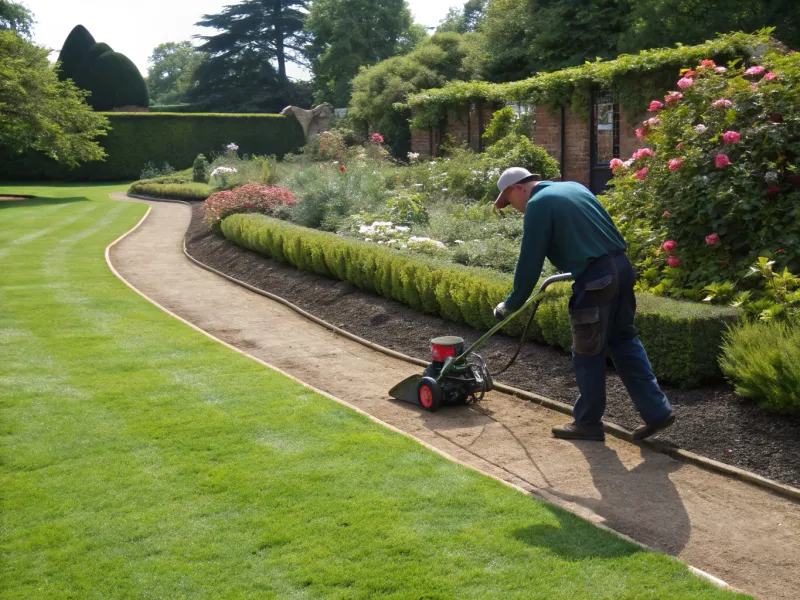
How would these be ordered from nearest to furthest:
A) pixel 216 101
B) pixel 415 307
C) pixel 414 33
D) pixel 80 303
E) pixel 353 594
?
pixel 353 594 < pixel 415 307 < pixel 80 303 < pixel 216 101 < pixel 414 33

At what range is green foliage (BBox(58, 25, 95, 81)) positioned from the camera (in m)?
41.8

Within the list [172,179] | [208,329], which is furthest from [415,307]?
[172,179]

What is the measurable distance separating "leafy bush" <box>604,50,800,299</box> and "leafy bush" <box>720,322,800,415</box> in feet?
3.86

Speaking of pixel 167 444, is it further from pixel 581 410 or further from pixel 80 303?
pixel 80 303

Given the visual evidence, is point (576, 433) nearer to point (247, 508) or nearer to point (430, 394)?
point (430, 394)

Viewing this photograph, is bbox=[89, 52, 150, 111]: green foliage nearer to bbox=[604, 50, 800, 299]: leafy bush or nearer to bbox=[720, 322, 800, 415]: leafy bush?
bbox=[604, 50, 800, 299]: leafy bush

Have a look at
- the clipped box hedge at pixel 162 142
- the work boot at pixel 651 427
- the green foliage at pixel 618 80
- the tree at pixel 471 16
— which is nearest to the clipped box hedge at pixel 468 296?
the work boot at pixel 651 427

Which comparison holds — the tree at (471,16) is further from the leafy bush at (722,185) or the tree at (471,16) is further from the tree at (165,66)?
the leafy bush at (722,185)

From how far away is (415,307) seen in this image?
8797 mm

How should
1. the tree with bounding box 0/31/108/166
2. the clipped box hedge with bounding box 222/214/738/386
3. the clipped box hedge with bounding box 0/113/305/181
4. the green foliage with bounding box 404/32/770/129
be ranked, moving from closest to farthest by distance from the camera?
the clipped box hedge with bounding box 222/214/738/386 < the green foliage with bounding box 404/32/770/129 < the tree with bounding box 0/31/108/166 < the clipped box hedge with bounding box 0/113/305/181

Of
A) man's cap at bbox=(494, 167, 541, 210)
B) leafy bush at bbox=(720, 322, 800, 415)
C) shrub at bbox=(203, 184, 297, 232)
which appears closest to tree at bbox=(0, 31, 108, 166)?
shrub at bbox=(203, 184, 297, 232)

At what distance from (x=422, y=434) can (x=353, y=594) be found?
2.29 meters

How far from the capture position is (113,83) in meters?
41.2

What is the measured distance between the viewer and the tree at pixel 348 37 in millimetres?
50875
